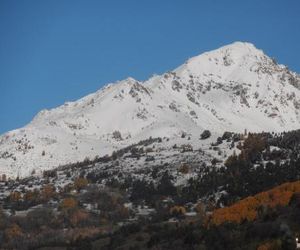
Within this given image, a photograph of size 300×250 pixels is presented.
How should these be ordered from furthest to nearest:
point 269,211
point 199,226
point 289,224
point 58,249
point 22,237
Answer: point 22,237, point 58,249, point 199,226, point 269,211, point 289,224

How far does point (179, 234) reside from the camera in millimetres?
115625

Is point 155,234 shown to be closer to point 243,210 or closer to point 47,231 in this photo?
point 243,210

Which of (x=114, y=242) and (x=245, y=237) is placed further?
(x=114, y=242)

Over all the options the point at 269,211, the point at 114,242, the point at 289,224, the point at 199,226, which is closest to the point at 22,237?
the point at 114,242

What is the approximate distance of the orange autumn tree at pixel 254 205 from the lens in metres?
115

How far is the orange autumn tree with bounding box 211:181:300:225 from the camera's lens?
115125 mm

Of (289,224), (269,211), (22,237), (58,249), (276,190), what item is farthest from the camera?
(22,237)

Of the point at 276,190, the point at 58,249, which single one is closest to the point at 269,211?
the point at 276,190

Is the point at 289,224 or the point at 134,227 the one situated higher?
the point at 134,227

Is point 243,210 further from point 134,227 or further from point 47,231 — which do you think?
point 47,231

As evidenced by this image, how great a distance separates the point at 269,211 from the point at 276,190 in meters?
19.0

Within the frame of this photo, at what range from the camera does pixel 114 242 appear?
413ft

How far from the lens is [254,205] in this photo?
122m

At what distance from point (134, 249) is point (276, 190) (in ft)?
95.7
